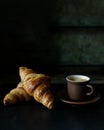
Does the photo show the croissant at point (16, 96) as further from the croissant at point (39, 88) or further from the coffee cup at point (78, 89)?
the coffee cup at point (78, 89)

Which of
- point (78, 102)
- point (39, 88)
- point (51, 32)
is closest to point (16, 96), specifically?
point (39, 88)

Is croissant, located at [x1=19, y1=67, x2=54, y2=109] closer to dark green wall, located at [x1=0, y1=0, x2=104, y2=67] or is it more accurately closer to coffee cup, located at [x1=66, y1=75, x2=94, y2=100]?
coffee cup, located at [x1=66, y1=75, x2=94, y2=100]

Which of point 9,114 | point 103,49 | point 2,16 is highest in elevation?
point 2,16

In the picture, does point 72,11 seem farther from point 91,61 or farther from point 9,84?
point 9,84

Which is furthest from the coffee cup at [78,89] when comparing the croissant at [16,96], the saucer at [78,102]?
the croissant at [16,96]

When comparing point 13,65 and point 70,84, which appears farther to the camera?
point 13,65

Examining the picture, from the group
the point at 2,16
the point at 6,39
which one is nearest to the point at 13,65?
the point at 6,39

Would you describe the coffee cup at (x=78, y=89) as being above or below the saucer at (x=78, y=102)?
above

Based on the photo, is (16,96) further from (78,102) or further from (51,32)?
(51,32)

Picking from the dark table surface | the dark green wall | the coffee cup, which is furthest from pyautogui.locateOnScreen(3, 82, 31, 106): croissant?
the dark green wall
